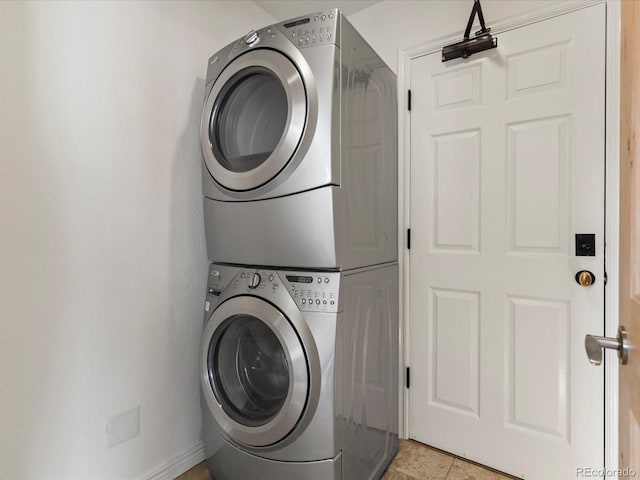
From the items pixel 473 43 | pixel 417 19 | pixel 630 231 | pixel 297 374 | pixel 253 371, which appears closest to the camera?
pixel 630 231

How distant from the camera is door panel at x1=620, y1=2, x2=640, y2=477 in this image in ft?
1.84

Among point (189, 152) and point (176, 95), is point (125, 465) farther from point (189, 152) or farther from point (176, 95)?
point (176, 95)

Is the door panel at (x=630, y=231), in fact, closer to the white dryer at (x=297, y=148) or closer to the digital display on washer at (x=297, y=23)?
the white dryer at (x=297, y=148)

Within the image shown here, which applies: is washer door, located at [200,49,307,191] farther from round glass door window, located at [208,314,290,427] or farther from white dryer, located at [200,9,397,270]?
round glass door window, located at [208,314,290,427]

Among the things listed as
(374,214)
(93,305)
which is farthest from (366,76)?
(93,305)

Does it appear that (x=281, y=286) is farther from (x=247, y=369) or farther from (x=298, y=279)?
(x=247, y=369)

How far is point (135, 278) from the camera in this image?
1.46m

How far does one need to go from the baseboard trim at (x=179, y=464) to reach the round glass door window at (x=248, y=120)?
134 cm

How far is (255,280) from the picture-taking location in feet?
4.53

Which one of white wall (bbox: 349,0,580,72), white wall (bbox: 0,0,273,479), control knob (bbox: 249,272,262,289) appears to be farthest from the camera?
white wall (bbox: 349,0,580,72)

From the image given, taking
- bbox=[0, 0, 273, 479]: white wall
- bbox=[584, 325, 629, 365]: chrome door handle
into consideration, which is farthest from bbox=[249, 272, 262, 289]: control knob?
bbox=[584, 325, 629, 365]: chrome door handle

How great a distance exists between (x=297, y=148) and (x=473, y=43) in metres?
1.06

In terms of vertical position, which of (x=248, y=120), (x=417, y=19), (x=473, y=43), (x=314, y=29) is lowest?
(x=248, y=120)

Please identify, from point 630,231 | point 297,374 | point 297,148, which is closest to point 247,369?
point 297,374
